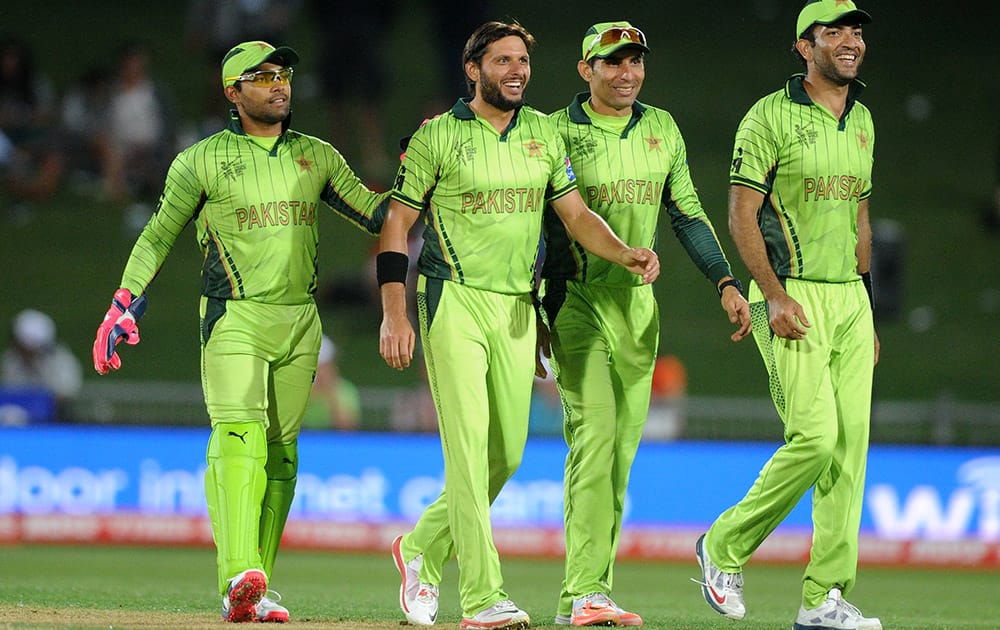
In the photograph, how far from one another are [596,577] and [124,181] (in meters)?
13.8

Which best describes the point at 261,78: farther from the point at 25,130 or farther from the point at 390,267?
the point at 25,130

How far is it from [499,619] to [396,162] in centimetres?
1446

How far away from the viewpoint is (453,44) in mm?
19906

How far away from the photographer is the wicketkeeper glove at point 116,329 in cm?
763

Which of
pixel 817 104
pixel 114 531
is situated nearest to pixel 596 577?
Answer: pixel 817 104

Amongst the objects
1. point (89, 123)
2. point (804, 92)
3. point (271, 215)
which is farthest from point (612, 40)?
point (89, 123)

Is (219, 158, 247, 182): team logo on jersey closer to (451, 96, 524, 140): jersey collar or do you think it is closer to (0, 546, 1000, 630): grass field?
(451, 96, 524, 140): jersey collar

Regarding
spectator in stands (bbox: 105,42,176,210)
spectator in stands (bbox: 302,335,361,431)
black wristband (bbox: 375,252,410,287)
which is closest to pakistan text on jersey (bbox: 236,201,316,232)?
black wristband (bbox: 375,252,410,287)

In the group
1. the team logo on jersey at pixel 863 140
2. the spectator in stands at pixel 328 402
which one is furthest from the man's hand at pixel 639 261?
the spectator in stands at pixel 328 402

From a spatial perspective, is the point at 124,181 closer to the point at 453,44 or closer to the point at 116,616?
the point at 453,44

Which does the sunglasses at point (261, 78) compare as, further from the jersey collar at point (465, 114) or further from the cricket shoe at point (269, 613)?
the cricket shoe at point (269, 613)

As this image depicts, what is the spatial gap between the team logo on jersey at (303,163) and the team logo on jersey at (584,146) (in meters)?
1.27

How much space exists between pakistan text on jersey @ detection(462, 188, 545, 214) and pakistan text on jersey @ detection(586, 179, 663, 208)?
1.73 feet

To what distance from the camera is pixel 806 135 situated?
7684 mm
